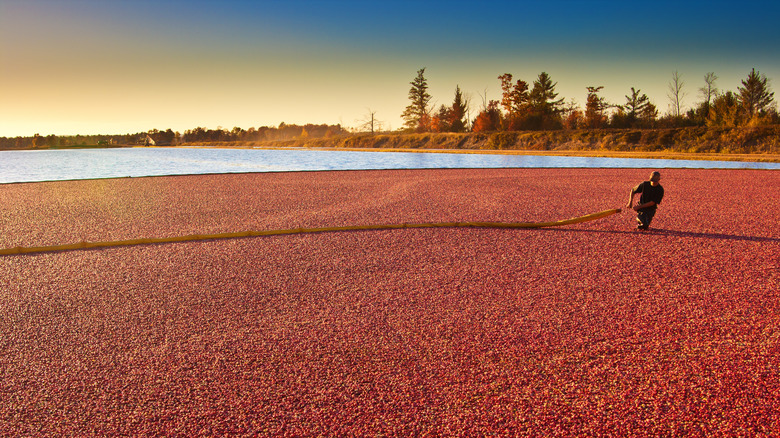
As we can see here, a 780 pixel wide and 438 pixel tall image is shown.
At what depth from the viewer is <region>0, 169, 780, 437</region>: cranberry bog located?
2.80m

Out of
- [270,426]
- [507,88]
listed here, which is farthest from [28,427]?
[507,88]

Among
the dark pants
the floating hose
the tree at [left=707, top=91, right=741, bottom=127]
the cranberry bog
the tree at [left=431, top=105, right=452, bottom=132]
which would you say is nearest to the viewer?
the cranberry bog

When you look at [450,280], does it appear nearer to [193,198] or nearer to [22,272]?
[22,272]

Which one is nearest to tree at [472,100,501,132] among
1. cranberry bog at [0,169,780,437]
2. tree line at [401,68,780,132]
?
tree line at [401,68,780,132]

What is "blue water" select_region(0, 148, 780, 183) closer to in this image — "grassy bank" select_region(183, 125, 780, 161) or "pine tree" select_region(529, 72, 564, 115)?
"grassy bank" select_region(183, 125, 780, 161)

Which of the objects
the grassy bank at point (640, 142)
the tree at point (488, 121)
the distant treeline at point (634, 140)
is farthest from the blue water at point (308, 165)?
the tree at point (488, 121)

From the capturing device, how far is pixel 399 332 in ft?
12.8

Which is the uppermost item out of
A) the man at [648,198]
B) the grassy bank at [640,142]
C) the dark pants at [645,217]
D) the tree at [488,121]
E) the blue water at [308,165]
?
the tree at [488,121]

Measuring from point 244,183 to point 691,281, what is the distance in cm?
1316

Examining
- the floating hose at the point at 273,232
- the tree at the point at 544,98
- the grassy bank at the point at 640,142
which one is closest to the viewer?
the floating hose at the point at 273,232

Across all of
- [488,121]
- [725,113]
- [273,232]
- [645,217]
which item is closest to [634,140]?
[725,113]

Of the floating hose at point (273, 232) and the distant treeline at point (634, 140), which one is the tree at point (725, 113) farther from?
the floating hose at point (273, 232)

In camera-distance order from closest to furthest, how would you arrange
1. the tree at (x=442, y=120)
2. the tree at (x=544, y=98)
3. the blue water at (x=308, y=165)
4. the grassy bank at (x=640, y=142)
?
the blue water at (x=308, y=165) < the grassy bank at (x=640, y=142) < the tree at (x=544, y=98) < the tree at (x=442, y=120)

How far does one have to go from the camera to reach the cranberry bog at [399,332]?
280 centimetres
